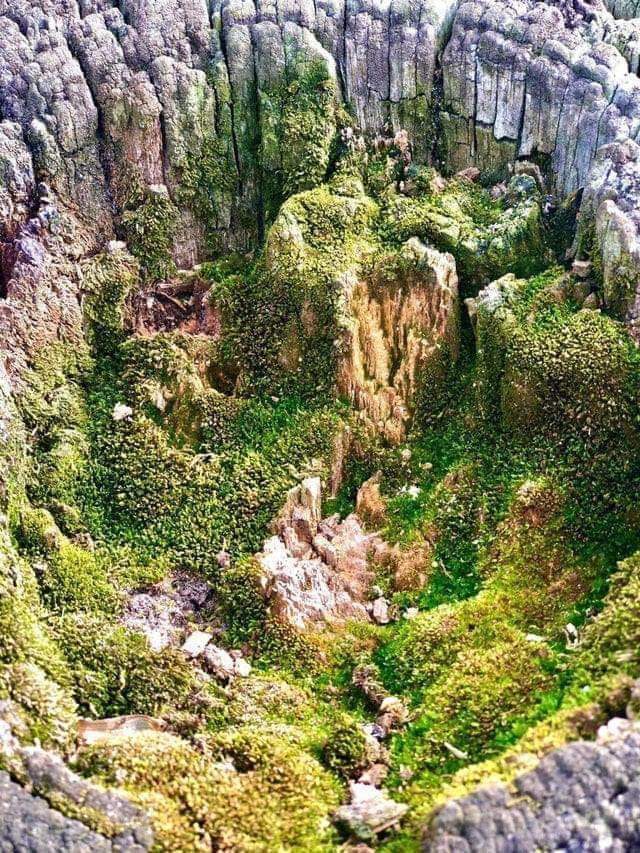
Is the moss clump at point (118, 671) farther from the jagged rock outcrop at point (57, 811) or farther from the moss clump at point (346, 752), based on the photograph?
the moss clump at point (346, 752)

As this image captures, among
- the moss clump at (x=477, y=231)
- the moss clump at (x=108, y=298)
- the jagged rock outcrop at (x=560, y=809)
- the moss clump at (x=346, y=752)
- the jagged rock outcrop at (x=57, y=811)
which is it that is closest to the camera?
the jagged rock outcrop at (x=560, y=809)

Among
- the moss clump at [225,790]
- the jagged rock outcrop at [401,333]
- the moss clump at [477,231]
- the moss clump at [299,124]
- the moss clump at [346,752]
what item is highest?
the moss clump at [299,124]

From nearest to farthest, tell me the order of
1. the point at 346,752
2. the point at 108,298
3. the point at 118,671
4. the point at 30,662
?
the point at 346,752 < the point at 30,662 < the point at 118,671 < the point at 108,298

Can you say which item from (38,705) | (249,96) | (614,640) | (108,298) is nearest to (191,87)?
(249,96)

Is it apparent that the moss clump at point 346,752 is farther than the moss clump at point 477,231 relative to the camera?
No

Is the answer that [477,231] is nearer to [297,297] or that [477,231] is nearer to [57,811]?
[297,297]

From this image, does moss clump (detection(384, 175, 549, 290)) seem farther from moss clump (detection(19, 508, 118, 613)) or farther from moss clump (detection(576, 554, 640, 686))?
moss clump (detection(19, 508, 118, 613))

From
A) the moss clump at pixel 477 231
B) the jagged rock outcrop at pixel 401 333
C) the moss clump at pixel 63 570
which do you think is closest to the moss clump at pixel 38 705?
the moss clump at pixel 63 570

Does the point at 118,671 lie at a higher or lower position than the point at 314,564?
lower

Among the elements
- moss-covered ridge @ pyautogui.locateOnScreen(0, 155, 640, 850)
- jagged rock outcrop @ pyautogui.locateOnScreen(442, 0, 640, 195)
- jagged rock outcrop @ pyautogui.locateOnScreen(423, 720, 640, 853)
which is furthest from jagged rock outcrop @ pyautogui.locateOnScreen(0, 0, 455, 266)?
jagged rock outcrop @ pyautogui.locateOnScreen(423, 720, 640, 853)

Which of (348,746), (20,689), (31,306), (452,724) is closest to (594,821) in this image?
(452,724)
